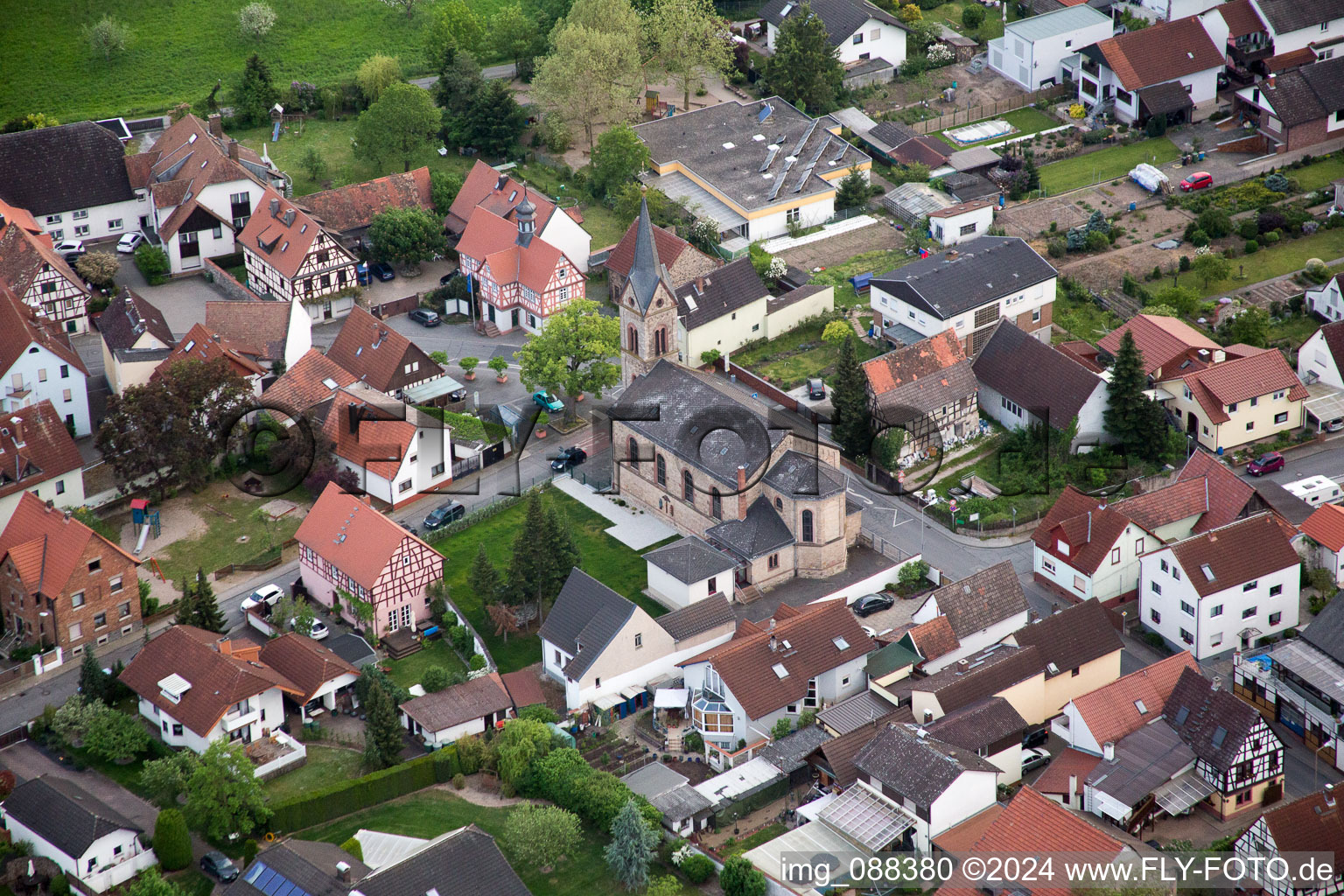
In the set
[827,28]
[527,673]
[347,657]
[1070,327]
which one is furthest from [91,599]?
[827,28]

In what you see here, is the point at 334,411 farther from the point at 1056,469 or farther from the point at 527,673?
the point at 1056,469

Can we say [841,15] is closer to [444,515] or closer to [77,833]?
[444,515]

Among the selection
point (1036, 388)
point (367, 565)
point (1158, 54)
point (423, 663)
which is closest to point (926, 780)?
point (423, 663)

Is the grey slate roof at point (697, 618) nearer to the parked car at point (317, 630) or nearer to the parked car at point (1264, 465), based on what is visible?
the parked car at point (317, 630)

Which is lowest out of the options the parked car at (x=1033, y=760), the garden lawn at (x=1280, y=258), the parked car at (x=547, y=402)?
the parked car at (x=1033, y=760)

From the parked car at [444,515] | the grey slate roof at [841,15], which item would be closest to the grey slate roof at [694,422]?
the parked car at [444,515]

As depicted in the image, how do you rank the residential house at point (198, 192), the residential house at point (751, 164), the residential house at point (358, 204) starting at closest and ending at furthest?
the residential house at point (198, 192) < the residential house at point (358, 204) < the residential house at point (751, 164)
